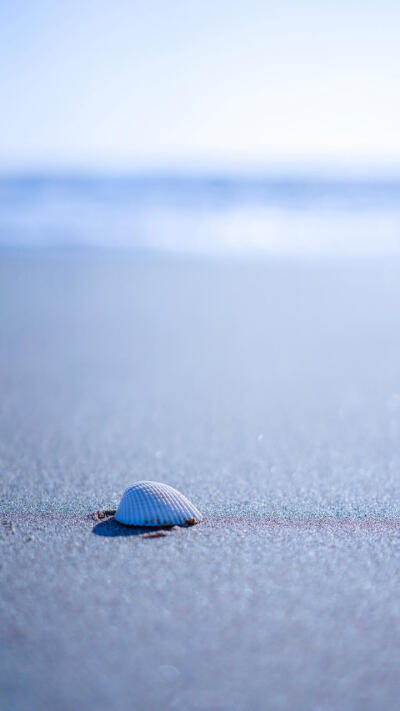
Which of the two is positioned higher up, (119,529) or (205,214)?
(205,214)

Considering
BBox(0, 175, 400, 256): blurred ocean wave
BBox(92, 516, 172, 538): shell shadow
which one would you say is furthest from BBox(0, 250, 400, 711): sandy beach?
BBox(0, 175, 400, 256): blurred ocean wave

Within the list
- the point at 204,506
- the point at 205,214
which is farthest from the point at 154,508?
the point at 205,214

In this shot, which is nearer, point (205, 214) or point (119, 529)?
point (119, 529)

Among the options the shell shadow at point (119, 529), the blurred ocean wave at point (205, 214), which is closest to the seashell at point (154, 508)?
the shell shadow at point (119, 529)

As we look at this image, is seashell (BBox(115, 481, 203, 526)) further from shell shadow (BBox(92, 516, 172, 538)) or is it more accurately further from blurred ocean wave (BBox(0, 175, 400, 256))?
blurred ocean wave (BBox(0, 175, 400, 256))

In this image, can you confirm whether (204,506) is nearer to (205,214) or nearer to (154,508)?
(154,508)

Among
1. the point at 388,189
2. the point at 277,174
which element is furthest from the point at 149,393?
the point at 277,174

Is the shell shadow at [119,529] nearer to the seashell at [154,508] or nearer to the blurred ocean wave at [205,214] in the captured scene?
the seashell at [154,508]
